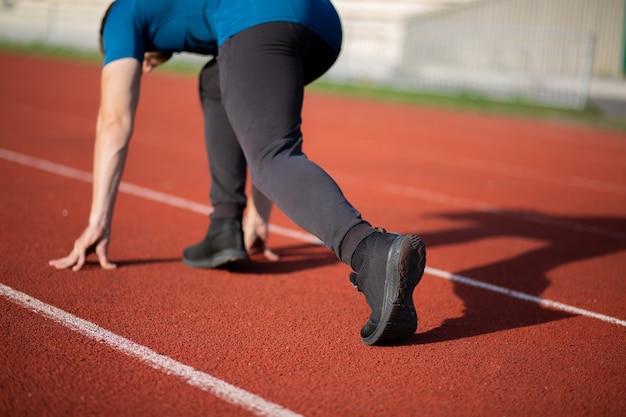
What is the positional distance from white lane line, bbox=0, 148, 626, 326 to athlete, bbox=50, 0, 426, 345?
1305 millimetres

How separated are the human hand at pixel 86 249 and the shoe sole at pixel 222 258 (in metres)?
0.54

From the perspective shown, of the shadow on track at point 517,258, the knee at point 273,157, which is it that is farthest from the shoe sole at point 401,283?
the knee at point 273,157

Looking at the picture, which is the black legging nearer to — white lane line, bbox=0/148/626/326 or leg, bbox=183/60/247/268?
leg, bbox=183/60/247/268

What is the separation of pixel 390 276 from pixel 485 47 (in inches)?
837

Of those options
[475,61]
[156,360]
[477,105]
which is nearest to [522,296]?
[156,360]

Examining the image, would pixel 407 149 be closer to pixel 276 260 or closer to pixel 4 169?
pixel 4 169

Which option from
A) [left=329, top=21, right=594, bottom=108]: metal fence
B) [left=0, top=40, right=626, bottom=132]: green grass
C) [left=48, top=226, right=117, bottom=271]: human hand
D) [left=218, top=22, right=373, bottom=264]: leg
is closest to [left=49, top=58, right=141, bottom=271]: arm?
[left=48, top=226, right=117, bottom=271]: human hand

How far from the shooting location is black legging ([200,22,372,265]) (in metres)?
2.90

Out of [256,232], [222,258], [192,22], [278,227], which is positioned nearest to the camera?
[192,22]

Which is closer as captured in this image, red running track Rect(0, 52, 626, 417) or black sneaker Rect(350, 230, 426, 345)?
red running track Rect(0, 52, 626, 417)

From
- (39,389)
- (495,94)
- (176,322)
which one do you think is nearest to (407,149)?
(176,322)

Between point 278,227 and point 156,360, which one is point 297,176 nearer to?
point 156,360

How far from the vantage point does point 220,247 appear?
160 inches

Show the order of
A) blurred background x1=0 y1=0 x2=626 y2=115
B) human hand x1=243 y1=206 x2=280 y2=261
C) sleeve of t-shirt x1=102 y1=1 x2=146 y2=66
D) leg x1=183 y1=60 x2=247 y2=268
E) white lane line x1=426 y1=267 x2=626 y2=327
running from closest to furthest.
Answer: sleeve of t-shirt x1=102 y1=1 x2=146 y2=66 → white lane line x1=426 y1=267 x2=626 y2=327 → leg x1=183 y1=60 x2=247 y2=268 → human hand x1=243 y1=206 x2=280 y2=261 → blurred background x1=0 y1=0 x2=626 y2=115
